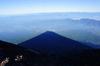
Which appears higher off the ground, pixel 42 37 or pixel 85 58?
pixel 85 58

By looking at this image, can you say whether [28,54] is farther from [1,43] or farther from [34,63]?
[1,43]

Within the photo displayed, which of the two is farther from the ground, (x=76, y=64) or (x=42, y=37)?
(x=76, y=64)

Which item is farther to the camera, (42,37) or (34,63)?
(42,37)

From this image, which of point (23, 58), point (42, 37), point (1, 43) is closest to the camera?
point (1, 43)

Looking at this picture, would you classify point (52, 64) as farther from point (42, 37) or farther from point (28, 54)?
point (42, 37)

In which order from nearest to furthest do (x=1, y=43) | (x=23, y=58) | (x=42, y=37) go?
(x=1, y=43) < (x=23, y=58) < (x=42, y=37)

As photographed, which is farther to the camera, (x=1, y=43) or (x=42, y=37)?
(x=42, y=37)

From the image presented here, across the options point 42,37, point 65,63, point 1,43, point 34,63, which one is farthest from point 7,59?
point 42,37

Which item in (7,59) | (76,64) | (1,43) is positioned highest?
(1,43)

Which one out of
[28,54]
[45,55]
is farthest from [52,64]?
[28,54]
